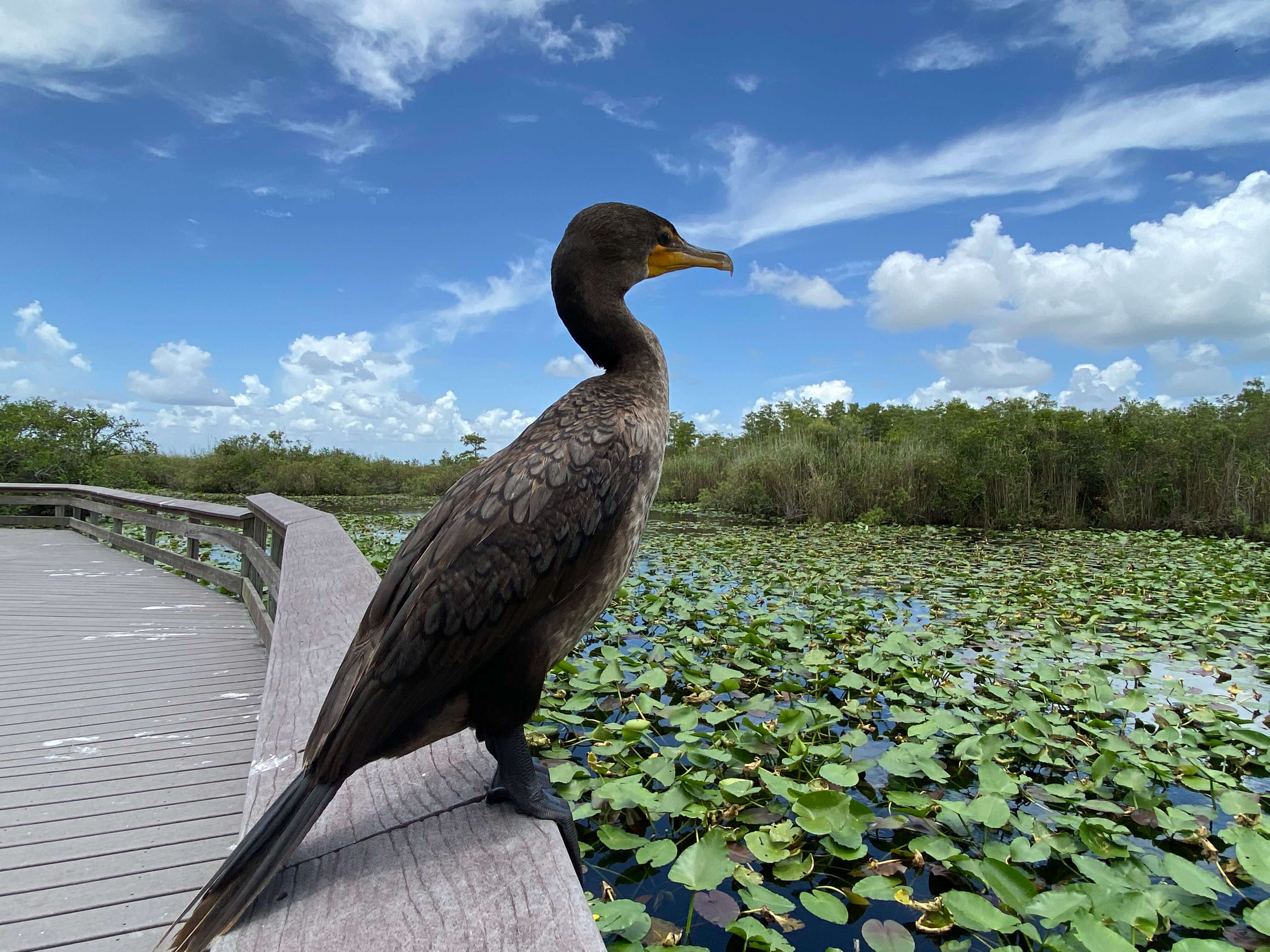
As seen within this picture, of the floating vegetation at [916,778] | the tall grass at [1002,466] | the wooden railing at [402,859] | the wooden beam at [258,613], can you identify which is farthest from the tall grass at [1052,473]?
the wooden railing at [402,859]

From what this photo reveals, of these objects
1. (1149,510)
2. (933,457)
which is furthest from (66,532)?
(1149,510)

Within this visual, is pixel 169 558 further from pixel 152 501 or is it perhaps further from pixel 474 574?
pixel 474 574

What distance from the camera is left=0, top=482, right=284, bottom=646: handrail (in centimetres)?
455

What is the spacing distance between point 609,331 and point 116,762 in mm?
2497

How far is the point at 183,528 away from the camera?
6031 millimetres

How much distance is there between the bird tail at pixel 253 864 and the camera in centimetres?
82

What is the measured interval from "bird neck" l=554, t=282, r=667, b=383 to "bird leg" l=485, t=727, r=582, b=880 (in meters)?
0.81

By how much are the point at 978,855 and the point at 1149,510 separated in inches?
494

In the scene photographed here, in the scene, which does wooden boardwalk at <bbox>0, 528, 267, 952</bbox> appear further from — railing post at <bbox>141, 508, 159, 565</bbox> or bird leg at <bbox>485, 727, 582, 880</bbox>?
railing post at <bbox>141, 508, 159, 565</bbox>

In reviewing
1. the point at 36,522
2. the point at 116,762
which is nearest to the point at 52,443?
the point at 36,522

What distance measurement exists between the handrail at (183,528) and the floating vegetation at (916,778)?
165 centimetres

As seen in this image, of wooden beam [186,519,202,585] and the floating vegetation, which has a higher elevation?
wooden beam [186,519,202,585]

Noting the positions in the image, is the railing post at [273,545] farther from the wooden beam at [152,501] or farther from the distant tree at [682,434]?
the distant tree at [682,434]

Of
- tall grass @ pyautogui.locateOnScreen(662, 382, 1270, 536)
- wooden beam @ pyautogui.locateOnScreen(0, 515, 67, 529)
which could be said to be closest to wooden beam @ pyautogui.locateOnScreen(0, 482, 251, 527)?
wooden beam @ pyautogui.locateOnScreen(0, 515, 67, 529)
